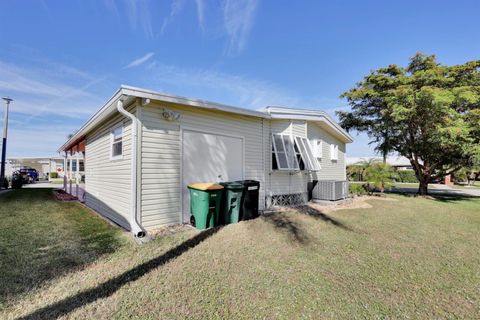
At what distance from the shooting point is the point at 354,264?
386 centimetres

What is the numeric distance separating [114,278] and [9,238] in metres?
3.53

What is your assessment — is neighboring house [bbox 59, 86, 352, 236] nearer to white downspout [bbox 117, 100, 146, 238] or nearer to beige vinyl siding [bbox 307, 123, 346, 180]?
white downspout [bbox 117, 100, 146, 238]

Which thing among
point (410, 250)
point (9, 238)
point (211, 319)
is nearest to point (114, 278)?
point (211, 319)

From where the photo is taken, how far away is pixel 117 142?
6.64 meters

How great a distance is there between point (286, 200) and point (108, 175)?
20.1 ft

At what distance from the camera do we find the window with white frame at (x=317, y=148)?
34.5 feet

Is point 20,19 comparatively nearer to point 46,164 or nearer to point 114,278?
point 114,278

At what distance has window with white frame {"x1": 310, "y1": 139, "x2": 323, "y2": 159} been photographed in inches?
414

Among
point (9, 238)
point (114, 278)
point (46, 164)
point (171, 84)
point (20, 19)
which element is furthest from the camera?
point (46, 164)

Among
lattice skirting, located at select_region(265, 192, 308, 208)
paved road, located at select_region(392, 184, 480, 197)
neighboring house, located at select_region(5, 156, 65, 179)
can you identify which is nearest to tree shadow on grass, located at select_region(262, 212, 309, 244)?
lattice skirting, located at select_region(265, 192, 308, 208)

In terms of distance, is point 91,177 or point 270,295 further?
point 91,177

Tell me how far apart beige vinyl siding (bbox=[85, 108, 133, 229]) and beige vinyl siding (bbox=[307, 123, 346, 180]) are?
7.33 meters

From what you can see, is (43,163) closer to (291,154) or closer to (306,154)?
(291,154)

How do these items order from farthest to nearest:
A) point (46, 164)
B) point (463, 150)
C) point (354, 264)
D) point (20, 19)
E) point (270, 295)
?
1. point (46, 164)
2. point (463, 150)
3. point (20, 19)
4. point (354, 264)
5. point (270, 295)
